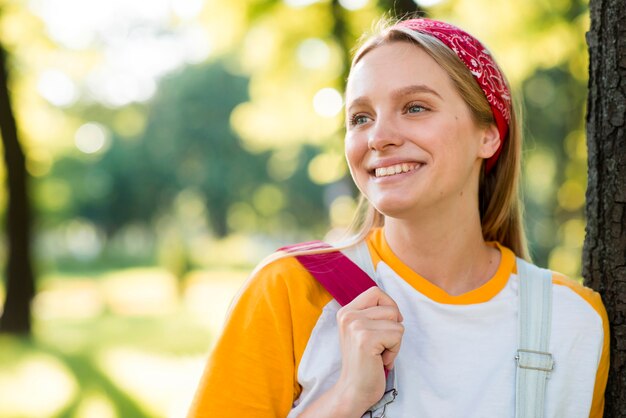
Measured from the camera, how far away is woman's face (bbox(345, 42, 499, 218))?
7.50 ft

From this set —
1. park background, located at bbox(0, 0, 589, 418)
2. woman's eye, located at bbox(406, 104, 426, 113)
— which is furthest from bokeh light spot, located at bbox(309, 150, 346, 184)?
woman's eye, located at bbox(406, 104, 426, 113)

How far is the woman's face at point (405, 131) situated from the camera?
2287mm

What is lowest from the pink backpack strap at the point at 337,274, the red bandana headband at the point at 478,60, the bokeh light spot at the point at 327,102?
the pink backpack strap at the point at 337,274

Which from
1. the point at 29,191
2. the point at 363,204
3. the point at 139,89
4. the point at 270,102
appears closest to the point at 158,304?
the point at 29,191

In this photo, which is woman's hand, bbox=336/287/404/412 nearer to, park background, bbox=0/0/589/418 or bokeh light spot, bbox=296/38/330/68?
→ park background, bbox=0/0/589/418

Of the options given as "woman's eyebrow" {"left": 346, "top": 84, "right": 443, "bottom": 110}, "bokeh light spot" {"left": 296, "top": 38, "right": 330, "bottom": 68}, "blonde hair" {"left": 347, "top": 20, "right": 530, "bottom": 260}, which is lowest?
"blonde hair" {"left": 347, "top": 20, "right": 530, "bottom": 260}

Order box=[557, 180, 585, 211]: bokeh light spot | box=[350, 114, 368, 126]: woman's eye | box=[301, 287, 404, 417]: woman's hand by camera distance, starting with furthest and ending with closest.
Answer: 1. box=[557, 180, 585, 211]: bokeh light spot
2. box=[350, 114, 368, 126]: woman's eye
3. box=[301, 287, 404, 417]: woman's hand

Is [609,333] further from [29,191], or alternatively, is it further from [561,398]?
[29,191]

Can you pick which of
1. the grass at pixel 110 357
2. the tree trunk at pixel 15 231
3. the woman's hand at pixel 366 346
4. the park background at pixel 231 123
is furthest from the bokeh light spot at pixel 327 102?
the woman's hand at pixel 366 346

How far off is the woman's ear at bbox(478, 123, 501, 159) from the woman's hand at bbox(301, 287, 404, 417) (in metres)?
0.77

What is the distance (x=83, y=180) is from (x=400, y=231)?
45518mm

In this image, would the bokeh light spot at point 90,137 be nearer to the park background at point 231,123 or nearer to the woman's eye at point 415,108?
the park background at point 231,123

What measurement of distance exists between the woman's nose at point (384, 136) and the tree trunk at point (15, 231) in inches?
433

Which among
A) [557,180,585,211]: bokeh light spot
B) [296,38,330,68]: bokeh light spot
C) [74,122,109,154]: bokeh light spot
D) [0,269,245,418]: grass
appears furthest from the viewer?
[74,122,109,154]: bokeh light spot
